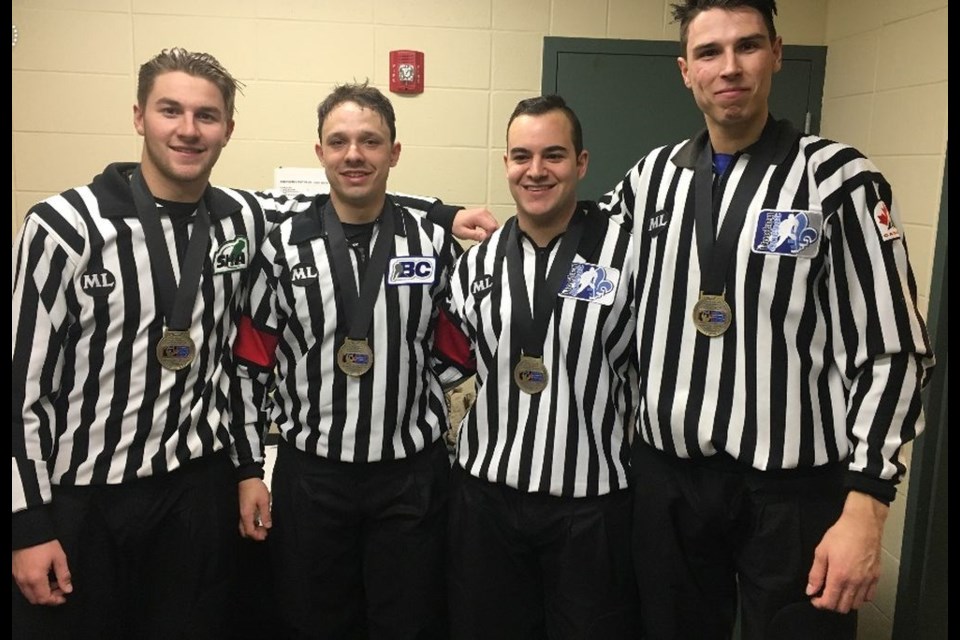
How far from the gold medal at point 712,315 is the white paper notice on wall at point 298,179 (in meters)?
2.05

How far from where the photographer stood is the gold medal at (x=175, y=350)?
5.73 feet

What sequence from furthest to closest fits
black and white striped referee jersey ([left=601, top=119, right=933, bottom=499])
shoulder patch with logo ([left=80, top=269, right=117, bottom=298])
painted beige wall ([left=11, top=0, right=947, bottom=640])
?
painted beige wall ([left=11, top=0, right=947, bottom=640]) < shoulder patch with logo ([left=80, top=269, right=117, bottom=298]) < black and white striped referee jersey ([left=601, top=119, right=933, bottom=499])

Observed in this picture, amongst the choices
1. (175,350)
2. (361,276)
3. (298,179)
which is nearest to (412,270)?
(361,276)

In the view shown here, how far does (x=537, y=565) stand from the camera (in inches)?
72.9

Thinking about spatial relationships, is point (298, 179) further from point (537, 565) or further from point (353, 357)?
point (537, 565)

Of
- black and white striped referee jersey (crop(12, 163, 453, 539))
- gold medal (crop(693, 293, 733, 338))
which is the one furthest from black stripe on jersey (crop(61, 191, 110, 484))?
gold medal (crop(693, 293, 733, 338))

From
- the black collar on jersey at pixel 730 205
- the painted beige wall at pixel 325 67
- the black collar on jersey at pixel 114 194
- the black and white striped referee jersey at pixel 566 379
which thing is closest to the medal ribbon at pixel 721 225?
the black collar on jersey at pixel 730 205

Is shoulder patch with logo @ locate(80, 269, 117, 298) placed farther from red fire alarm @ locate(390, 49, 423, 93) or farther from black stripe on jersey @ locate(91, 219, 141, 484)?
red fire alarm @ locate(390, 49, 423, 93)

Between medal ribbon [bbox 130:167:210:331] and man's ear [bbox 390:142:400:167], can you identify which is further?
man's ear [bbox 390:142:400:167]

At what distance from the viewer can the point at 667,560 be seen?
1687 mm

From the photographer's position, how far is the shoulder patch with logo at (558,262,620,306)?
1779mm

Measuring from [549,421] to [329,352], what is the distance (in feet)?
1.87

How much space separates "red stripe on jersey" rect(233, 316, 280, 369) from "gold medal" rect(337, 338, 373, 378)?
190mm

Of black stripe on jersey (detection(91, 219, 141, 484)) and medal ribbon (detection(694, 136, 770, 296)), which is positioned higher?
medal ribbon (detection(694, 136, 770, 296))
